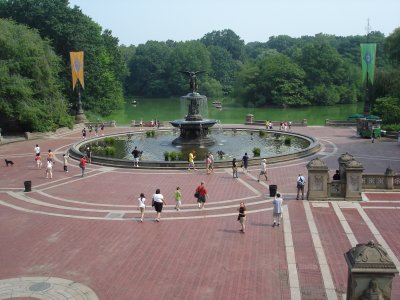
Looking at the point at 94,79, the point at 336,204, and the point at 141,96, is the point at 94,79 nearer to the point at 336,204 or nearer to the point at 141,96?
the point at 336,204

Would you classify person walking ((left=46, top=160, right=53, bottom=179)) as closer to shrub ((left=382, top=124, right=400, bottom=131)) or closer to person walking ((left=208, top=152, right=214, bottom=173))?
person walking ((left=208, top=152, right=214, bottom=173))

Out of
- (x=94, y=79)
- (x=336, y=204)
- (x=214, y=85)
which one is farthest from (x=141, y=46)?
(x=336, y=204)

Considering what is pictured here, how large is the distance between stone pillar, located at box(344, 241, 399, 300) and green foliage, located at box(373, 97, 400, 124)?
43.9 m

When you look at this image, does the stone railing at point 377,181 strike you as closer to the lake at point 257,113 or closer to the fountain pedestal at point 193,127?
the fountain pedestal at point 193,127

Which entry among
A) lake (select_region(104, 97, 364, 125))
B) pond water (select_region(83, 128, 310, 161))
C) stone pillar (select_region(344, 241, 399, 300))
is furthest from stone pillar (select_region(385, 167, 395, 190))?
lake (select_region(104, 97, 364, 125))

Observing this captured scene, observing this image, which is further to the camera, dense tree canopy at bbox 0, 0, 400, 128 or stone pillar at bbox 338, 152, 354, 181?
dense tree canopy at bbox 0, 0, 400, 128

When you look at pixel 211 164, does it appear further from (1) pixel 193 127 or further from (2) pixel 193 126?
(1) pixel 193 127

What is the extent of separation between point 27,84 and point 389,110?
37.4m

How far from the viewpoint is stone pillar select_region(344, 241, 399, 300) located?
9586mm

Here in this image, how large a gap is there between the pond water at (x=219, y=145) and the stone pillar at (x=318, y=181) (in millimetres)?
11613

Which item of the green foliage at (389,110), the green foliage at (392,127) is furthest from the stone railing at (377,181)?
the green foliage at (389,110)

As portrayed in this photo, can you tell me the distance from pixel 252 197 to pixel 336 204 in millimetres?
4064

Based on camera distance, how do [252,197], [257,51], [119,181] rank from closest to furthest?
1. [252,197]
2. [119,181]
3. [257,51]

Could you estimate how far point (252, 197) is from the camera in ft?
76.8
